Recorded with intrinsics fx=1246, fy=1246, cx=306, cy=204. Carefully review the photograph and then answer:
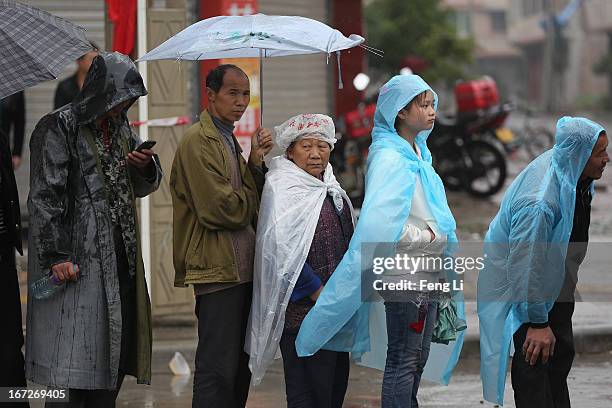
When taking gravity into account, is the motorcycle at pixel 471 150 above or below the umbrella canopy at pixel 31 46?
below

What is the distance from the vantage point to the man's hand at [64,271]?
15.9ft

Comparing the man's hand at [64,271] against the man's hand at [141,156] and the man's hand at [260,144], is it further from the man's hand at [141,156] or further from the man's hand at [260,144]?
the man's hand at [260,144]

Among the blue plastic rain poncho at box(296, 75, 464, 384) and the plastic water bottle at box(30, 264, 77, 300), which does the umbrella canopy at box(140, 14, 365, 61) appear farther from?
the plastic water bottle at box(30, 264, 77, 300)

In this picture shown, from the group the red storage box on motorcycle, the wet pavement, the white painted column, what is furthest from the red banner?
the red storage box on motorcycle

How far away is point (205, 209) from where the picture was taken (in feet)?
16.8

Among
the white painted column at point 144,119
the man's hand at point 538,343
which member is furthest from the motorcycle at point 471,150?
the man's hand at point 538,343

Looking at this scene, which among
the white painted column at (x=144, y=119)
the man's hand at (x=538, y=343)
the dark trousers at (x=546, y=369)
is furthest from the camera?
the white painted column at (x=144, y=119)

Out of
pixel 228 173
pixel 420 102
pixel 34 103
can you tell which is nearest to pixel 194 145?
pixel 228 173

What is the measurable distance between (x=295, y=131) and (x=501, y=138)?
36.4ft

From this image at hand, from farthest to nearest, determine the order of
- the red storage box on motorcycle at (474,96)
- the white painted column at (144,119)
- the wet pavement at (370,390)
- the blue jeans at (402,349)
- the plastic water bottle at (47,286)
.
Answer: the red storage box on motorcycle at (474,96), the white painted column at (144,119), the wet pavement at (370,390), the blue jeans at (402,349), the plastic water bottle at (47,286)

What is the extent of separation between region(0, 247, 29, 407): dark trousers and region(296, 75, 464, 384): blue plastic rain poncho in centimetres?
117

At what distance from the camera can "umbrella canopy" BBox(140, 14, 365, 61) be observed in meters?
5.27

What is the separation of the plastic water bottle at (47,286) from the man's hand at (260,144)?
936mm

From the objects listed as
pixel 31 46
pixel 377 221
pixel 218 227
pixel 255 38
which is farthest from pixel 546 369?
pixel 31 46
